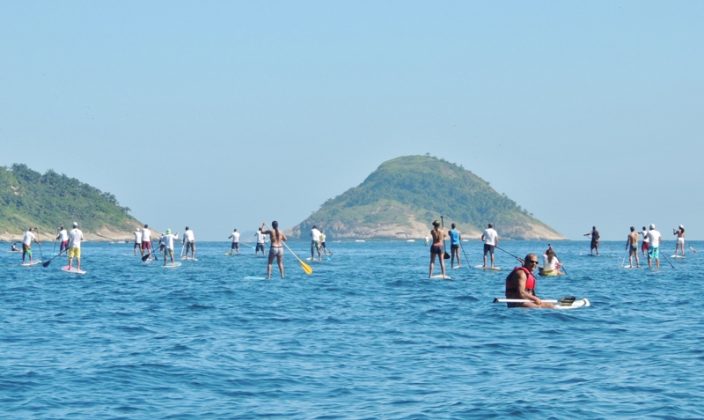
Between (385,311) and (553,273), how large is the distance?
1823 cm

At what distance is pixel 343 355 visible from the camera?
62.2 feet

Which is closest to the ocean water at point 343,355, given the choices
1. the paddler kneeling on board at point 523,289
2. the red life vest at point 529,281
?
the paddler kneeling on board at point 523,289

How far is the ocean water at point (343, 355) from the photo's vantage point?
14.7 m

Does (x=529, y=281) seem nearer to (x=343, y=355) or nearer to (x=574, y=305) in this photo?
(x=574, y=305)

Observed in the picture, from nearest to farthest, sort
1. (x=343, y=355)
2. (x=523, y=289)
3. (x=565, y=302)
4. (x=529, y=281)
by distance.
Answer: (x=343, y=355) < (x=523, y=289) < (x=529, y=281) < (x=565, y=302)

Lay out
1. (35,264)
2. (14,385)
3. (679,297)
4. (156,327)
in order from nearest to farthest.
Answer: (14,385) < (156,327) < (679,297) < (35,264)

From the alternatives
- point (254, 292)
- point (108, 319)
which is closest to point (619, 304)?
point (254, 292)

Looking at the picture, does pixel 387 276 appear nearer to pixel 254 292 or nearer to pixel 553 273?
pixel 553 273

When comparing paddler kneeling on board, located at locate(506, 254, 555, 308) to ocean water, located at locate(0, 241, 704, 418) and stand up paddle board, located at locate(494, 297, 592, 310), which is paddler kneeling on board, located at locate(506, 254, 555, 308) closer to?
stand up paddle board, located at locate(494, 297, 592, 310)

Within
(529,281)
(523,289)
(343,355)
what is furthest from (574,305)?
(343,355)

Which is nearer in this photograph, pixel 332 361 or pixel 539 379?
pixel 539 379

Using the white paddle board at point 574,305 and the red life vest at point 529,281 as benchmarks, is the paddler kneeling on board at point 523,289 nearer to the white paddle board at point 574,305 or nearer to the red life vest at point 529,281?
the red life vest at point 529,281

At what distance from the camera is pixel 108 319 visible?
24.5 m

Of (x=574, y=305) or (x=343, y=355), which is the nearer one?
(x=343, y=355)
